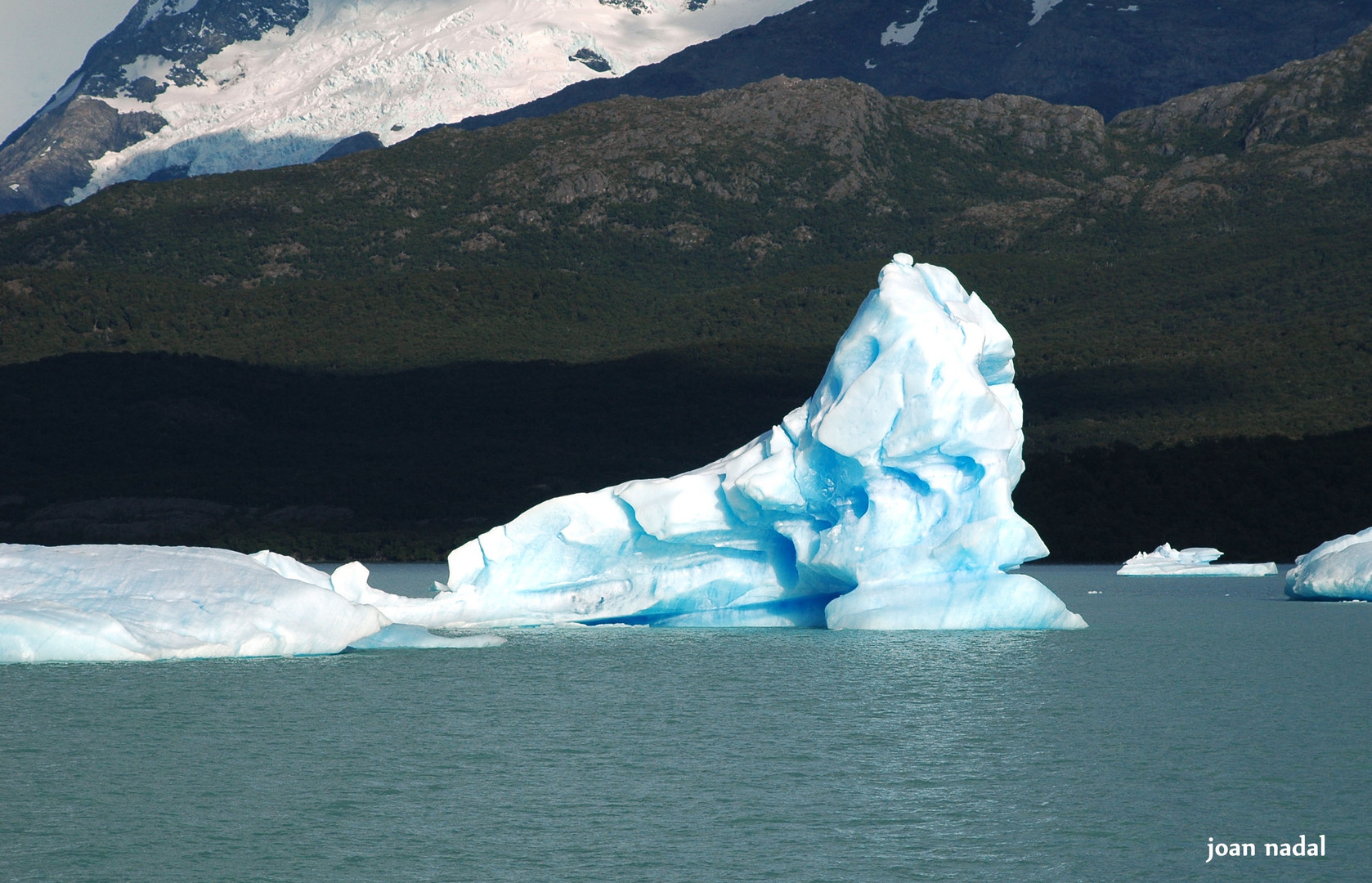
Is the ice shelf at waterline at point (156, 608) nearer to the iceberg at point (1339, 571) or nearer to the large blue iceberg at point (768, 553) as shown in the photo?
the large blue iceberg at point (768, 553)

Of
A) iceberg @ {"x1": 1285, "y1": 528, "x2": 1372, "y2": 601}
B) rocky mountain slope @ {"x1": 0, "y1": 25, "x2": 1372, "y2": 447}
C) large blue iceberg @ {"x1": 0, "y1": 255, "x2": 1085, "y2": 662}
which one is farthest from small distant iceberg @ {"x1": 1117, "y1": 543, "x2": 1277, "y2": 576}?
large blue iceberg @ {"x1": 0, "y1": 255, "x2": 1085, "y2": 662}

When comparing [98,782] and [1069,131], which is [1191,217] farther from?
[98,782]

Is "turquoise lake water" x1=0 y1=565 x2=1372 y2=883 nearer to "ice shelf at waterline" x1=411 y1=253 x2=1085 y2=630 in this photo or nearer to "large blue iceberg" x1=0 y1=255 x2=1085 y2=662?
"large blue iceberg" x1=0 y1=255 x2=1085 y2=662

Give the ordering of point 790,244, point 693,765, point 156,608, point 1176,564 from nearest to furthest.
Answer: point 693,765, point 156,608, point 1176,564, point 790,244

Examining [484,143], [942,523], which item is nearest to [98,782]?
[942,523]

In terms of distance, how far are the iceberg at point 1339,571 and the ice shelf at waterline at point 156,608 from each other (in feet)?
79.2

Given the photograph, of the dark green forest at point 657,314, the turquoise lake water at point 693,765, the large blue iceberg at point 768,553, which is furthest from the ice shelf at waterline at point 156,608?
the dark green forest at point 657,314

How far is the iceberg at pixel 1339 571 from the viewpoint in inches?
1399

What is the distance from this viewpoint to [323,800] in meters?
14.9

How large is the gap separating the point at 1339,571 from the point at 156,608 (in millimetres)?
27641

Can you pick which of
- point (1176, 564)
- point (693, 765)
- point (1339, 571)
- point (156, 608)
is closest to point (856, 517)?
point (693, 765)

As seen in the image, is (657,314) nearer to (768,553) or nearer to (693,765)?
(768,553)

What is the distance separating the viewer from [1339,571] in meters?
35.9

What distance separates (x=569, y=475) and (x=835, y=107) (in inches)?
3509
